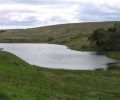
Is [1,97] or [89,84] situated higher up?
[1,97]

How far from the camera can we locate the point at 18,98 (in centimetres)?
3753

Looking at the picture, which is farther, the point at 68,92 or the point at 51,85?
the point at 51,85

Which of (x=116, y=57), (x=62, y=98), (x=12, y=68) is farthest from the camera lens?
(x=116, y=57)

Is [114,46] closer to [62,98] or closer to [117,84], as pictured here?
[117,84]

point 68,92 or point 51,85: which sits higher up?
point 68,92

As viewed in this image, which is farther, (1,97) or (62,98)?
(62,98)

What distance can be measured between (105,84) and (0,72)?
1952cm

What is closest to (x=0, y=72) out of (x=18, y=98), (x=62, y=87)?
(x=62, y=87)

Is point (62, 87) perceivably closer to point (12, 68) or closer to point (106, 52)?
point (12, 68)

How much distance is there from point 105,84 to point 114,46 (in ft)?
359

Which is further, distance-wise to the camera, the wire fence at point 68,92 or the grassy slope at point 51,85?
the wire fence at point 68,92

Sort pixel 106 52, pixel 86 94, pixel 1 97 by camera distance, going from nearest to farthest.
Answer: pixel 1 97 < pixel 86 94 < pixel 106 52

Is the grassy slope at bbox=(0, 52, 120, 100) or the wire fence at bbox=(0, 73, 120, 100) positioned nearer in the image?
the grassy slope at bbox=(0, 52, 120, 100)

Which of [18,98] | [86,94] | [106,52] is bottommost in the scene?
[106,52]
